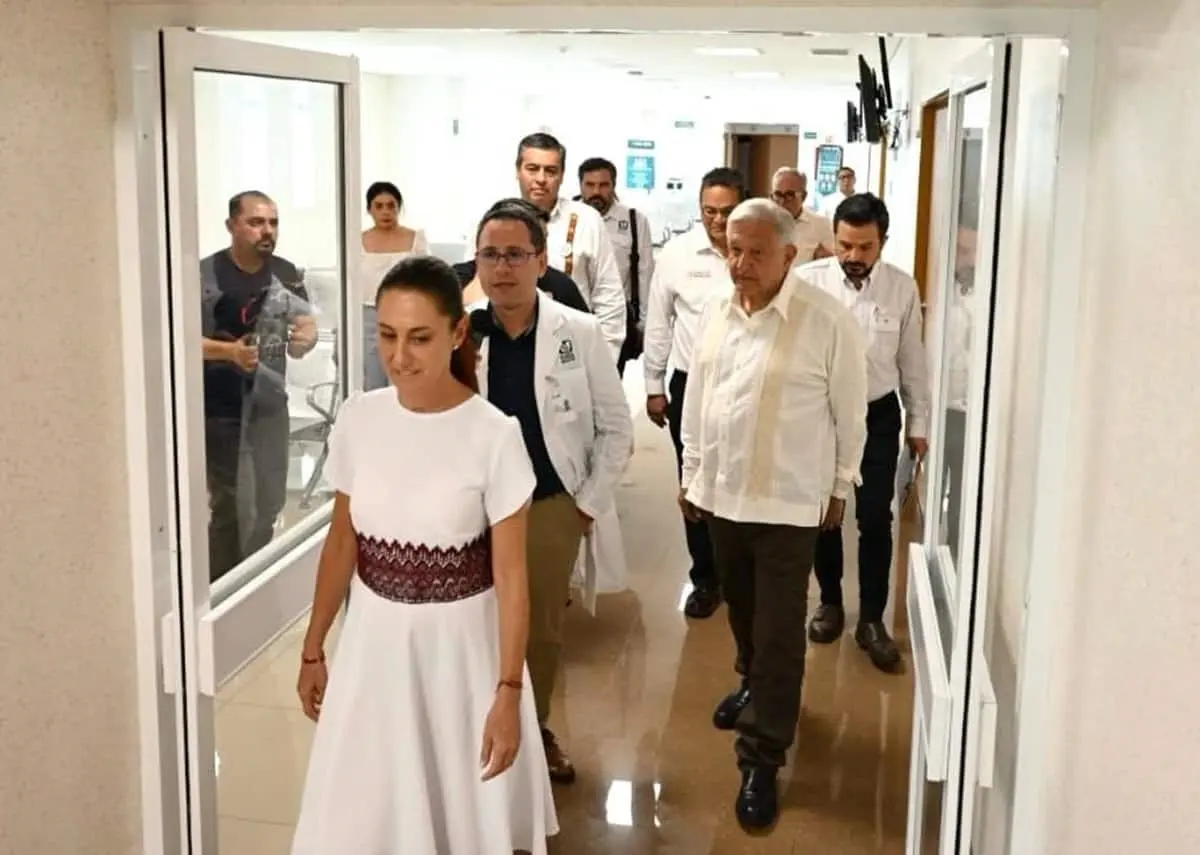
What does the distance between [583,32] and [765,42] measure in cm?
648

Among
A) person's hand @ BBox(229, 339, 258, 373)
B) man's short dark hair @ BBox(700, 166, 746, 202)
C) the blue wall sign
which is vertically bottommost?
person's hand @ BBox(229, 339, 258, 373)

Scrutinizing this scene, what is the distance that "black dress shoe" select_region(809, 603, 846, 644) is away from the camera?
4.70m

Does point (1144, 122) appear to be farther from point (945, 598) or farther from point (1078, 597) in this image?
point (945, 598)

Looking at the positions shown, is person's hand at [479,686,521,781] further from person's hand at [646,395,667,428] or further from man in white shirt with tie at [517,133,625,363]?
person's hand at [646,395,667,428]

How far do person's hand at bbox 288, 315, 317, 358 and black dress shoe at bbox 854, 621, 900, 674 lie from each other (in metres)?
2.40

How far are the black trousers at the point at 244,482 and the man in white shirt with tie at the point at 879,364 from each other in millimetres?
2039

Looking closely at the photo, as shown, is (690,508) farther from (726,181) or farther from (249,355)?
(726,181)

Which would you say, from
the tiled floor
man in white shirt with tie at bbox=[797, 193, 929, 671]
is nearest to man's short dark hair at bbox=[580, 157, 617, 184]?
man in white shirt with tie at bbox=[797, 193, 929, 671]

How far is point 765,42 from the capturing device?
814cm

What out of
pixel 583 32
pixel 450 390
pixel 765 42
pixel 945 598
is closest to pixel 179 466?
pixel 450 390

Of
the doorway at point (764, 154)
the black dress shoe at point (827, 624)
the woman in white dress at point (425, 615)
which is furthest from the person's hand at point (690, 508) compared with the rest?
the doorway at point (764, 154)

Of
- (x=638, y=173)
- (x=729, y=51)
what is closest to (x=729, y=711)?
(x=729, y=51)

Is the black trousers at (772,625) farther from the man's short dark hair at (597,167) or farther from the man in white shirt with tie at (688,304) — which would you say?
the man's short dark hair at (597,167)

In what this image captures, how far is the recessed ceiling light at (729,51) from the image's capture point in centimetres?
893
